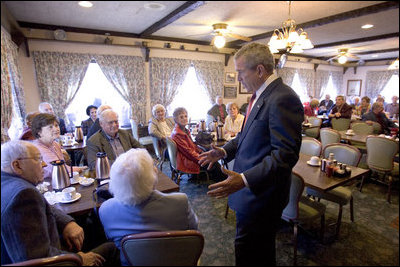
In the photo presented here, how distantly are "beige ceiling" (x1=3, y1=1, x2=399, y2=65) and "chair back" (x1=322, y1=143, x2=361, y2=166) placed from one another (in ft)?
3.27

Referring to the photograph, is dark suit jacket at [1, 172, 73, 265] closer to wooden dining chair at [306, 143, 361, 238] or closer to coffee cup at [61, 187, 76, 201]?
coffee cup at [61, 187, 76, 201]

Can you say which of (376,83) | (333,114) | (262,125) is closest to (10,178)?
(262,125)

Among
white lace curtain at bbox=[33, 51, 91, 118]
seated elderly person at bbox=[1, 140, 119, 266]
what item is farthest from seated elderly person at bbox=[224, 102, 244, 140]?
white lace curtain at bbox=[33, 51, 91, 118]

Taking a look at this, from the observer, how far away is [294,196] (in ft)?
5.08

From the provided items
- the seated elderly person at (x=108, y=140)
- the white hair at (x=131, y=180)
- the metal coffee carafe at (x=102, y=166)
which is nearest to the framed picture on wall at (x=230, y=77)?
the seated elderly person at (x=108, y=140)

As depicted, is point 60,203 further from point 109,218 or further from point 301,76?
point 301,76

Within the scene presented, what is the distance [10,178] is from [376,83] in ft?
6.00

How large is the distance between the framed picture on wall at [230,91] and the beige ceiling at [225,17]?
61.1 inches

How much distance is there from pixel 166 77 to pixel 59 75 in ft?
7.07

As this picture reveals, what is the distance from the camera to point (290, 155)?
0.88 meters

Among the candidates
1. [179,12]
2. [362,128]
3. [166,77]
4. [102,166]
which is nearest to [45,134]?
[102,166]

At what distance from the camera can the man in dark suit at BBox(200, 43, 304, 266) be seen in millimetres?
875

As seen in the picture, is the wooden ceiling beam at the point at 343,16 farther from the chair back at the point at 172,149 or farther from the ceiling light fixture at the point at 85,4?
the chair back at the point at 172,149

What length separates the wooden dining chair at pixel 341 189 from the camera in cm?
187
